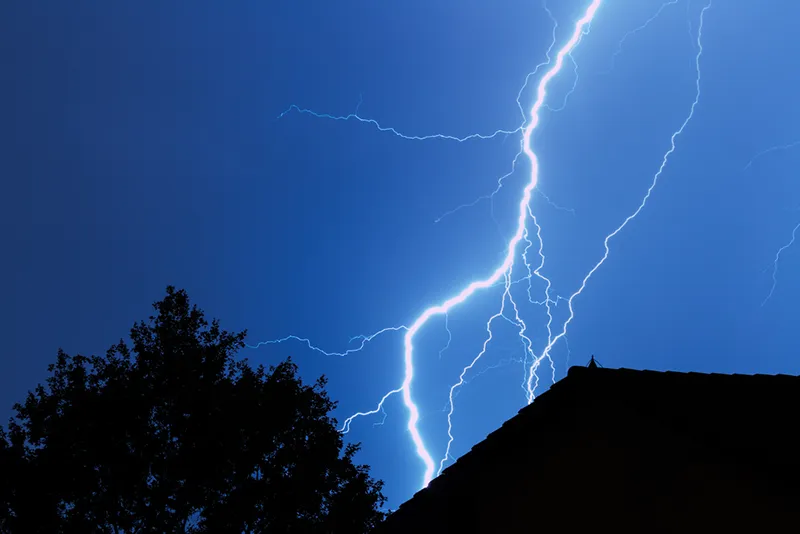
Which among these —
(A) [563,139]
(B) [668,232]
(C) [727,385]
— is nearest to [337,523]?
(C) [727,385]

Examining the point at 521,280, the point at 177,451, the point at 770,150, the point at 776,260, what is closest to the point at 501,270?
the point at 521,280

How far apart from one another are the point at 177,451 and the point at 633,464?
6253 millimetres

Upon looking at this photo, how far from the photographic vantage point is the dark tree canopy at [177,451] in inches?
252

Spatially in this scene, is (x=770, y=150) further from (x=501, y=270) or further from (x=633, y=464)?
(x=633, y=464)

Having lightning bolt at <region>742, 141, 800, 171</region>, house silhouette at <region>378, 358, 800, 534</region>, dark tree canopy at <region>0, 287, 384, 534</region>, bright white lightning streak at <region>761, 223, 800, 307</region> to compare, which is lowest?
house silhouette at <region>378, 358, 800, 534</region>

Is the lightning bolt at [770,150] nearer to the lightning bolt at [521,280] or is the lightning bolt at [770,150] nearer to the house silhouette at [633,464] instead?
the lightning bolt at [521,280]

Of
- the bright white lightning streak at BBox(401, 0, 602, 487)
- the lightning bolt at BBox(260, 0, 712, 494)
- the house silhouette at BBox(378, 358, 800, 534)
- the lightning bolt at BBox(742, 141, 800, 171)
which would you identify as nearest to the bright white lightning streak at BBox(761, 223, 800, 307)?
the lightning bolt at BBox(742, 141, 800, 171)

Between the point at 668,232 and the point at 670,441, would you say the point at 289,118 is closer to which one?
the point at 668,232

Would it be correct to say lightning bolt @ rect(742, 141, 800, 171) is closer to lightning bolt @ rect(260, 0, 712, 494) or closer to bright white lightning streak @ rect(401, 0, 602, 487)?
lightning bolt @ rect(260, 0, 712, 494)

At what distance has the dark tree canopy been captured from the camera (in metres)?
6.39

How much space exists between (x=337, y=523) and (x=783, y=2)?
29352 mm

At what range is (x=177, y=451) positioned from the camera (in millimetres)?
6969

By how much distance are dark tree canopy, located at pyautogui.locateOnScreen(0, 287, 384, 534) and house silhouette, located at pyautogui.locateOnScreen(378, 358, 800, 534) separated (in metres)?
3.92

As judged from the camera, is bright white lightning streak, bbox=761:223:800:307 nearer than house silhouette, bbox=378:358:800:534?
No
